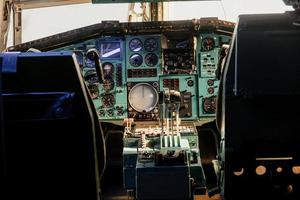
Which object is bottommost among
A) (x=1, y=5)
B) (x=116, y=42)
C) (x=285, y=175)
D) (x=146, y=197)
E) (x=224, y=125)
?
(x=146, y=197)

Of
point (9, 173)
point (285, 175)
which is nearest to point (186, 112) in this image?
point (285, 175)

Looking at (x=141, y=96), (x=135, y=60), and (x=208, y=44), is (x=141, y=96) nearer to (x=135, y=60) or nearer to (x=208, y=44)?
(x=135, y=60)

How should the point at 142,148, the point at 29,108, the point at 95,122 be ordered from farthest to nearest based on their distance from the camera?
the point at 142,148, the point at 95,122, the point at 29,108

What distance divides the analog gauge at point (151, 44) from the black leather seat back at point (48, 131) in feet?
9.85

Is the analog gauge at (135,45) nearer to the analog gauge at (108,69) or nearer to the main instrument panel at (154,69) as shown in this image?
the main instrument panel at (154,69)

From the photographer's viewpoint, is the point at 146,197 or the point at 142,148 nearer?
the point at 146,197

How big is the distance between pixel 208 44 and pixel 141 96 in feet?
2.74

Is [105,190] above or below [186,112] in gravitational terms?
below

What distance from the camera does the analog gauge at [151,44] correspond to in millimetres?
5353

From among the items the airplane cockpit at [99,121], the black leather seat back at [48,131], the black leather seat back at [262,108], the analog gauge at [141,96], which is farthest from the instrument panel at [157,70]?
the black leather seat back at [48,131]

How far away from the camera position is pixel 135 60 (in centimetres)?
538

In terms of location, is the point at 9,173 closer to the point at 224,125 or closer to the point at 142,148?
the point at 224,125

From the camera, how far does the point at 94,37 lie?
532 centimetres

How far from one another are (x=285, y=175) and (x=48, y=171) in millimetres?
1083
